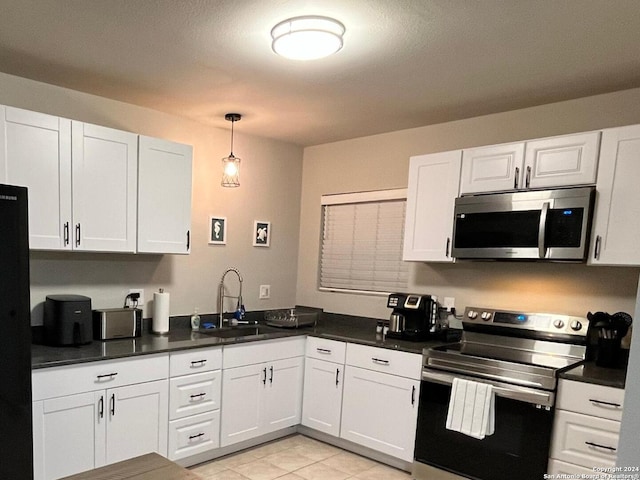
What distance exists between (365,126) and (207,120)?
127cm

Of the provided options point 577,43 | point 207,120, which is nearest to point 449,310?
point 577,43

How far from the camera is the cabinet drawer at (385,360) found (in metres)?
2.84

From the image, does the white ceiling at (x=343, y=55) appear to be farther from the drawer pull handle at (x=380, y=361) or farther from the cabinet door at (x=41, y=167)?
the drawer pull handle at (x=380, y=361)

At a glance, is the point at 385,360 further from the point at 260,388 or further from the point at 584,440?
the point at 584,440

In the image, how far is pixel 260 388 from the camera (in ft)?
10.5

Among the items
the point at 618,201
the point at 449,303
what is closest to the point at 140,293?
the point at 449,303

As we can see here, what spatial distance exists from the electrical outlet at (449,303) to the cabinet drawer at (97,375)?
6.60ft

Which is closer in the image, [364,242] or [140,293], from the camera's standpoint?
[140,293]

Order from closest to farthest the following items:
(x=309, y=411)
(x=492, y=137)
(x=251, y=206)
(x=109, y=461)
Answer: (x=109, y=461) → (x=492, y=137) → (x=309, y=411) → (x=251, y=206)

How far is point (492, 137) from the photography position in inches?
122

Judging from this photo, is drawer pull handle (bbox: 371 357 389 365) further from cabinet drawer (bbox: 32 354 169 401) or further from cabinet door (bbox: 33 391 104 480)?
cabinet door (bbox: 33 391 104 480)

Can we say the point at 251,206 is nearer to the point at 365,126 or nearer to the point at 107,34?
the point at 365,126

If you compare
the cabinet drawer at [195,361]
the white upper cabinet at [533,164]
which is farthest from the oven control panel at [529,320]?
the cabinet drawer at [195,361]

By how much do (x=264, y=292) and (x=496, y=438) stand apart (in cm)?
230
